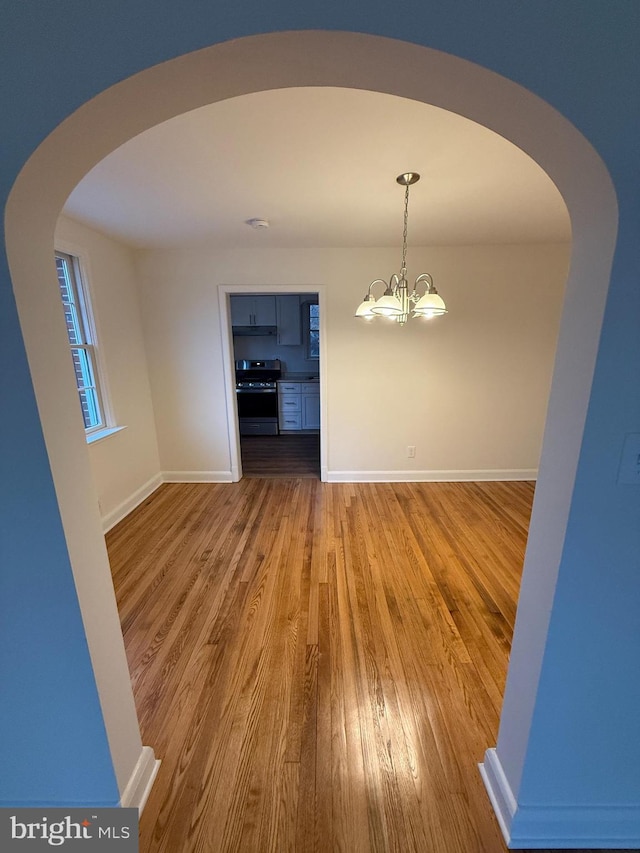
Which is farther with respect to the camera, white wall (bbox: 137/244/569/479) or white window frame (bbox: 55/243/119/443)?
white wall (bbox: 137/244/569/479)

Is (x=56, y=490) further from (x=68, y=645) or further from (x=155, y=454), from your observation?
(x=155, y=454)

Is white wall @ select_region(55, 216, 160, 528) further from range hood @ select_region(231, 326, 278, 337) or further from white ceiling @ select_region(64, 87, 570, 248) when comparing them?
range hood @ select_region(231, 326, 278, 337)

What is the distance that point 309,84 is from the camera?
794 millimetres

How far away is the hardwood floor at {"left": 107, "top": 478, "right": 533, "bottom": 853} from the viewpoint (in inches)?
43.8

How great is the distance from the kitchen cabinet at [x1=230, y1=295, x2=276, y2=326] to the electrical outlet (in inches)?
228

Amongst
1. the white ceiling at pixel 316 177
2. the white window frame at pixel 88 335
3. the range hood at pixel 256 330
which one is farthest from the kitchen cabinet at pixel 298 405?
the white window frame at pixel 88 335

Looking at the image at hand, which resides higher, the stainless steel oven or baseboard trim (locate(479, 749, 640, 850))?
the stainless steel oven

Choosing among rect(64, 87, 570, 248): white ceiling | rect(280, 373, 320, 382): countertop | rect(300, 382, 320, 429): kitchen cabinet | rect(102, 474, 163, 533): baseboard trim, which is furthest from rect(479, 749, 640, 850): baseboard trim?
rect(280, 373, 320, 382): countertop

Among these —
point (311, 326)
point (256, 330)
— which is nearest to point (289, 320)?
point (311, 326)

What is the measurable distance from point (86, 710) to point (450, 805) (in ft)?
4.03

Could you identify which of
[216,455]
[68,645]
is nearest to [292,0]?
[68,645]

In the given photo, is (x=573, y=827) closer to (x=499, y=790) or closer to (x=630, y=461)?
(x=499, y=790)

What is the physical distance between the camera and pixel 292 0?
0.62 meters

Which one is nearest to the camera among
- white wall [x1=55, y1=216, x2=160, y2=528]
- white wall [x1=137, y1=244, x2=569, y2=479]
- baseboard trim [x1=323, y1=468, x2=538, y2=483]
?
white wall [x1=55, y1=216, x2=160, y2=528]
